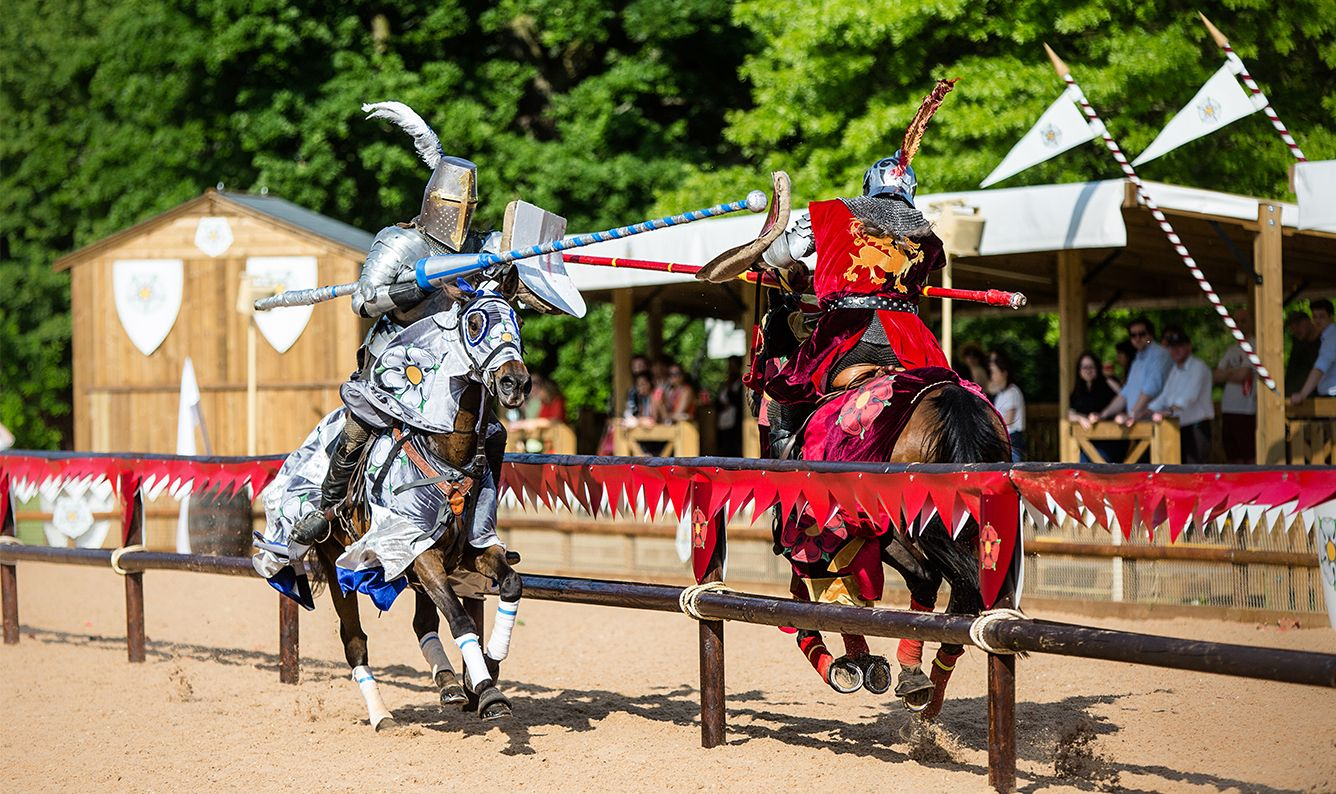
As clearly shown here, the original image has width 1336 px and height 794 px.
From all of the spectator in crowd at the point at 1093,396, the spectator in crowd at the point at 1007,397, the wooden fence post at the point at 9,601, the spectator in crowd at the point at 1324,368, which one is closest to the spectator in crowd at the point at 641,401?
the spectator in crowd at the point at 1007,397

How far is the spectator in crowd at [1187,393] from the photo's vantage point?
11.5 m

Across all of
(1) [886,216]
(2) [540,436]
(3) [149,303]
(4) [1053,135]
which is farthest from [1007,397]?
(3) [149,303]

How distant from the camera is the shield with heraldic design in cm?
1641

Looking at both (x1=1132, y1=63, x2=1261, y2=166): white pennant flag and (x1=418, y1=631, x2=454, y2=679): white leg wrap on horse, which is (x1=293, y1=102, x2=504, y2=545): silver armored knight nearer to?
(x1=418, y1=631, x2=454, y2=679): white leg wrap on horse

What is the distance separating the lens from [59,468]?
9516 millimetres

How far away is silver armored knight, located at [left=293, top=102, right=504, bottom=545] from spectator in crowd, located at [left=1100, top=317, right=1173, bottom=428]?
20.7 feet

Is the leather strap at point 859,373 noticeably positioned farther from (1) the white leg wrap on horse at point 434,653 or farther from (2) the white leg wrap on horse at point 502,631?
(1) the white leg wrap on horse at point 434,653

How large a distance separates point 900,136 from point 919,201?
18.6ft

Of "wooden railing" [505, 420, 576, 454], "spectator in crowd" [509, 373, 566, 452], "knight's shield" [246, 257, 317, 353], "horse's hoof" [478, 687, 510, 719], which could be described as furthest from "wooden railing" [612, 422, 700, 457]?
"horse's hoof" [478, 687, 510, 719]

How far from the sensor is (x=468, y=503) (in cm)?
644

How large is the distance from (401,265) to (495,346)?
1.90ft

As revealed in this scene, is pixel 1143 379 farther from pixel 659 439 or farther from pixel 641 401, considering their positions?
pixel 641 401

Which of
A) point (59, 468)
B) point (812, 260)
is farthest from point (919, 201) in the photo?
point (59, 468)

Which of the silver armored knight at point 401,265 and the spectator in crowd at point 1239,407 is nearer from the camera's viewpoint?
the silver armored knight at point 401,265
